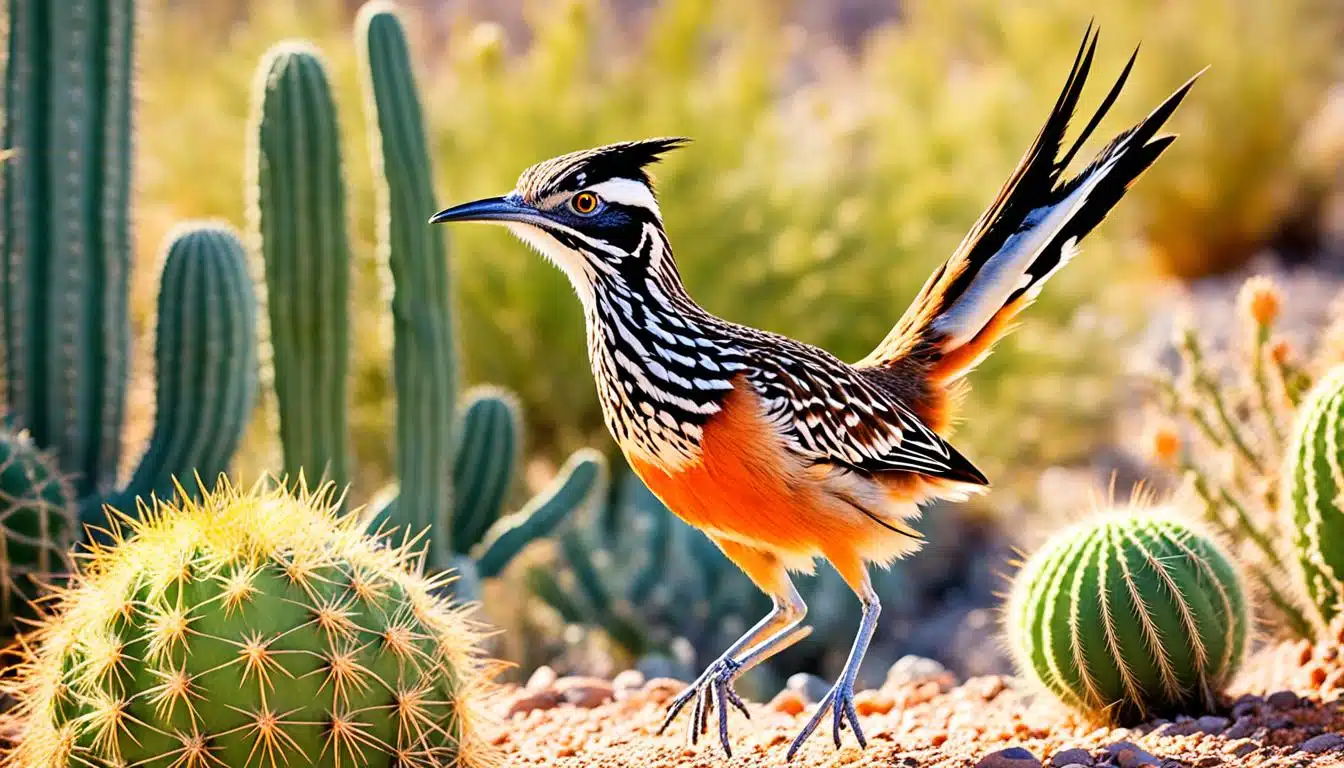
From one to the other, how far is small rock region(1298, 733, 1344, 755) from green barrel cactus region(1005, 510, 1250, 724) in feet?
1.31

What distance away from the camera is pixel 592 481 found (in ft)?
19.6

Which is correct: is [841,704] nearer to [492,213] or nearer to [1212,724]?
Result: [1212,724]

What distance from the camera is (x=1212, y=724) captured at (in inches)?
151

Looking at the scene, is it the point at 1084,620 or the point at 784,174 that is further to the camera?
the point at 784,174

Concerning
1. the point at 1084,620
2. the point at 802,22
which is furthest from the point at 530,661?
the point at 802,22

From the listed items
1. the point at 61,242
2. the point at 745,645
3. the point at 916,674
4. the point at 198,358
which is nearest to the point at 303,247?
the point at 198,358

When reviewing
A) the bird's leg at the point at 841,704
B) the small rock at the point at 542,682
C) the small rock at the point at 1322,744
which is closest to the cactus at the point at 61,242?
the small rock at the point at 542,682

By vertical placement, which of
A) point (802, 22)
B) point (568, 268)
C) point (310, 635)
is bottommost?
point (310, 635)

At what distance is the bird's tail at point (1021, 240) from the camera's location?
12.3ft

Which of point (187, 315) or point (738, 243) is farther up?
point (738, 243)

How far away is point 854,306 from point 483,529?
3202 millimetres

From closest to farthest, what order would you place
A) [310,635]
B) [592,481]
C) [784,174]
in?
[310,635], [592,481], [784,174]

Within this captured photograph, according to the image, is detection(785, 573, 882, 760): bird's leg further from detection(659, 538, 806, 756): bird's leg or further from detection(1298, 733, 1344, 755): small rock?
detection(1298, 733, 1344, 755): small rock

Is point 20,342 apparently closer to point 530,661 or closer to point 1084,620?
point 530,661
